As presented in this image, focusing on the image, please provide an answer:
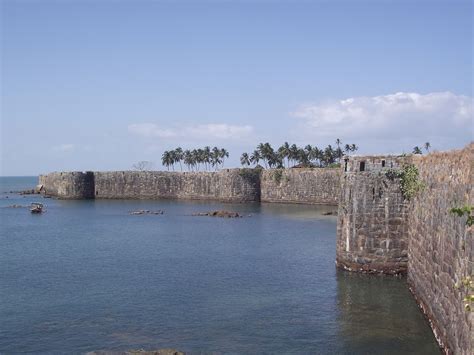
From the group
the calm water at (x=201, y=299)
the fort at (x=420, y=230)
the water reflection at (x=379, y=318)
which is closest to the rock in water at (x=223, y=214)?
the calm water at (x=201, y=299)

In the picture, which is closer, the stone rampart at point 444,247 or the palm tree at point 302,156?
the stone rampart at point 444,247

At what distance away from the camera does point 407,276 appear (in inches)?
1008

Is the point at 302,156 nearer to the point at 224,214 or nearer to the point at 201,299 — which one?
the point at 224,214

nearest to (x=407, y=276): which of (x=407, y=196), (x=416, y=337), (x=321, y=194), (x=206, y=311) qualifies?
(x=407, y=196)

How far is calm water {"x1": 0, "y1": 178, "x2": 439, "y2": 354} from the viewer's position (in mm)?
18484

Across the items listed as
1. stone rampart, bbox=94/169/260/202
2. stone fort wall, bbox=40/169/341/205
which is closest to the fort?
stone fort wall, bbox=40/169/341/205

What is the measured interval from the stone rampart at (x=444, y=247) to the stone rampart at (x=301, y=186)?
177ft

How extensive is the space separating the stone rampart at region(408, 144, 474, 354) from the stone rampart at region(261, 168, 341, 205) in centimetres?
5395

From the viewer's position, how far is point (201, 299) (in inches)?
946

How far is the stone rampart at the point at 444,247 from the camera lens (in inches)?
512

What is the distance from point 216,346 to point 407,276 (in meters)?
11.7

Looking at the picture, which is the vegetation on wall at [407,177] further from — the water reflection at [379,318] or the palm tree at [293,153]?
the palm tree at [293,153]

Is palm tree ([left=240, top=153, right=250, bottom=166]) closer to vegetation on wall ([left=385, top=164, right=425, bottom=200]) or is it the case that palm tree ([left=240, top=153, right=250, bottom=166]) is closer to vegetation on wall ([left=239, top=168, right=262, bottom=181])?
vegetation on wall ([left=239, top=168, right=262, bottom=181])

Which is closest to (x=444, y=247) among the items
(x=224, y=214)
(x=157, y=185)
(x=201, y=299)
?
(x=201, y=299)
